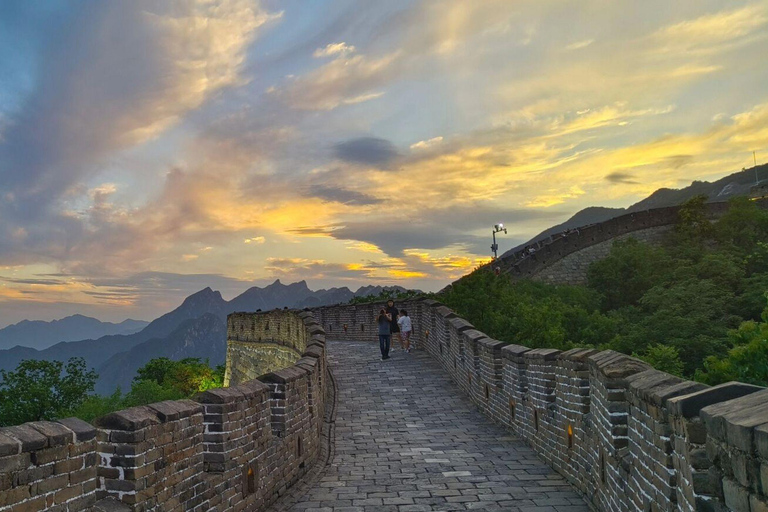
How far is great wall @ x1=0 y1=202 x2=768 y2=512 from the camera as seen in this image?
3.20 meters

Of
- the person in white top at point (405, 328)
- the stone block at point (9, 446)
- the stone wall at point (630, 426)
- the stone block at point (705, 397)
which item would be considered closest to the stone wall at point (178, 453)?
the stone block at point (9, 446)

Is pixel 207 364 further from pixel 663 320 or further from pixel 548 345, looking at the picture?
pixel 548 345

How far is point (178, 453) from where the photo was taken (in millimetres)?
5105

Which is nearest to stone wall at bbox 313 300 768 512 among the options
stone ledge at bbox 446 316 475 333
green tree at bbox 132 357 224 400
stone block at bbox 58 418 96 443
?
stone ledge at bbox 446 316 475 333

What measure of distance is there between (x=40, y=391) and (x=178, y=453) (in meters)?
52.0

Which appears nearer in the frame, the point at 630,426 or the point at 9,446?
the point at 9,446

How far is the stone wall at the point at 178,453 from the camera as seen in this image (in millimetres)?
3428

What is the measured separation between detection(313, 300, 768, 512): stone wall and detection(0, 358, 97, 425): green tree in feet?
157

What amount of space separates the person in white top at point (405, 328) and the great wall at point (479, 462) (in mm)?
7524

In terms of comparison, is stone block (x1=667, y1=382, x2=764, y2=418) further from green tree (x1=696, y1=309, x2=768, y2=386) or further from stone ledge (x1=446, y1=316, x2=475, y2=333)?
stone ledge (x1=446, y1=316, x2=475, y2=333)

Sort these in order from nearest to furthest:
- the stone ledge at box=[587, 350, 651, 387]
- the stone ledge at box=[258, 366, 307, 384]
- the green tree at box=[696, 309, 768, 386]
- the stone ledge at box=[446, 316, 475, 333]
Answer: the stone ledge at box=[587, 350, 651, 387]
the stone ledge at box=[258, 366, 307, 384]
the green tree at box=[696, 309, 768, 386]
the stone ledge at box=[446, 316, 475, 333]

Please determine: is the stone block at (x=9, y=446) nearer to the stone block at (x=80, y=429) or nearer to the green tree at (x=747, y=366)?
the stone block at (x=80, y=429)

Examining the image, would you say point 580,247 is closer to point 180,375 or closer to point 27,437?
point 27,437

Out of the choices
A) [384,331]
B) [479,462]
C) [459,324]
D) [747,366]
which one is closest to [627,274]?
[384,331]
